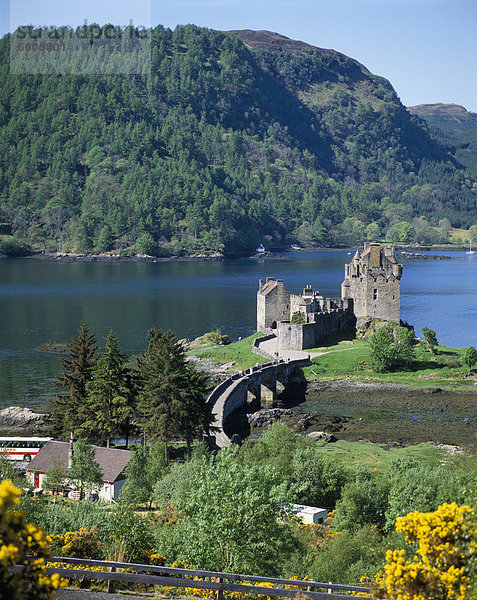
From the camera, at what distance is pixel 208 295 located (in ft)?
478

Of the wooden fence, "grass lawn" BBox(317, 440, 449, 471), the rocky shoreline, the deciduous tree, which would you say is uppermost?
the wooden fence

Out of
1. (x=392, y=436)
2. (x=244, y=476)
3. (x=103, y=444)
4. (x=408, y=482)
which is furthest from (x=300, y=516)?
(x=392, y=436)

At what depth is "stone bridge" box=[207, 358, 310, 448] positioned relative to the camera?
6027 centimetres

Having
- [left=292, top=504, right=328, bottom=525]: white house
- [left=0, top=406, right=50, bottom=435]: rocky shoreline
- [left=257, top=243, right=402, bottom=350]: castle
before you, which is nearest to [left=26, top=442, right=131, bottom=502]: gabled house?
[left=292, top=504, right=328, bottom=525]: white house

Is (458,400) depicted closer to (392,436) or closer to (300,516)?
(392,436)

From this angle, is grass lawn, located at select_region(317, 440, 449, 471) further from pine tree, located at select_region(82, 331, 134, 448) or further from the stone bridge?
pine tree, located at select_region(82, 331, 134, 448)

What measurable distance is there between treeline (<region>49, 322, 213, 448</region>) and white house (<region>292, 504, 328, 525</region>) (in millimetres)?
14739

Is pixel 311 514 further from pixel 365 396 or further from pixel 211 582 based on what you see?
pixel 365 396

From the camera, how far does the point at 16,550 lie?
1019 centimetres

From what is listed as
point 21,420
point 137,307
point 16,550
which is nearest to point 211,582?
point 16,550

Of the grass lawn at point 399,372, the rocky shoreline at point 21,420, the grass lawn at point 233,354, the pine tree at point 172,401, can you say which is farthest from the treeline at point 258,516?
the grass lawn at point 233,354

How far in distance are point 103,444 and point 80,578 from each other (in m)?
30.1

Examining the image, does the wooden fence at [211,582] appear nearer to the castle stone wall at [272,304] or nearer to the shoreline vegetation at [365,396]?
the shoreline vegetation at [365,396]

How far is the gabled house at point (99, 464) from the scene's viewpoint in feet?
124
